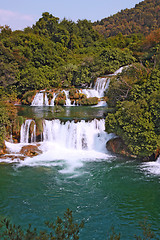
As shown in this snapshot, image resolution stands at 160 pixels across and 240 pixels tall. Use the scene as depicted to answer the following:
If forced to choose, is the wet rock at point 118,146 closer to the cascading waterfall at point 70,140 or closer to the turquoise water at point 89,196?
the cascading waterfall at point 70,140

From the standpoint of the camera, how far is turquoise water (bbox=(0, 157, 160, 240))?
6828mm

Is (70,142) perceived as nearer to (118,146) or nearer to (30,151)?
(30,151)

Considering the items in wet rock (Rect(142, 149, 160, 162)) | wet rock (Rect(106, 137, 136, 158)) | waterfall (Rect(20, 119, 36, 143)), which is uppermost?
waterfall (Rect(20, 119, 36, 143))

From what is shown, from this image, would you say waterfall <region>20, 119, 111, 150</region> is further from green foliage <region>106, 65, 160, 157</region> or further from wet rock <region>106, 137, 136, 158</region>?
green foliage <region>106, 65, 160, 157</region>

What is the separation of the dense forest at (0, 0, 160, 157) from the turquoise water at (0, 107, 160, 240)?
69.7 inches

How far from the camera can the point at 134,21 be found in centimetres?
6775

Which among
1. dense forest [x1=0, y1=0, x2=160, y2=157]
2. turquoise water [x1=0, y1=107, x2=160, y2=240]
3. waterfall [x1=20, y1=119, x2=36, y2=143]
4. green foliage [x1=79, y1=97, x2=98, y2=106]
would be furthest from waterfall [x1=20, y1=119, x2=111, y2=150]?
green foliage [x1=79, y1=97, x2=98, y2=106]

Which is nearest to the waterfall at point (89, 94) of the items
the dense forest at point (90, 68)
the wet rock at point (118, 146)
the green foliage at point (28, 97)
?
the green foliage at point (28, 97)

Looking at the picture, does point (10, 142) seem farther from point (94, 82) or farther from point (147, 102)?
point (94, 82)

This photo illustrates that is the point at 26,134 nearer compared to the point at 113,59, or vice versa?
the point at 26,134

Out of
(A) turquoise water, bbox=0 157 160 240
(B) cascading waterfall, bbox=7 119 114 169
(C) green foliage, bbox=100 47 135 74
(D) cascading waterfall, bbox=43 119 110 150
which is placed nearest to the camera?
(A) turquoise water, bbox=0 157 160 240

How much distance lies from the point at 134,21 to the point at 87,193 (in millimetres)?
70148

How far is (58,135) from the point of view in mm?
13797

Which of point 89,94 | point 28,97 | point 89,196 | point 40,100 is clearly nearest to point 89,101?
point 89,94
